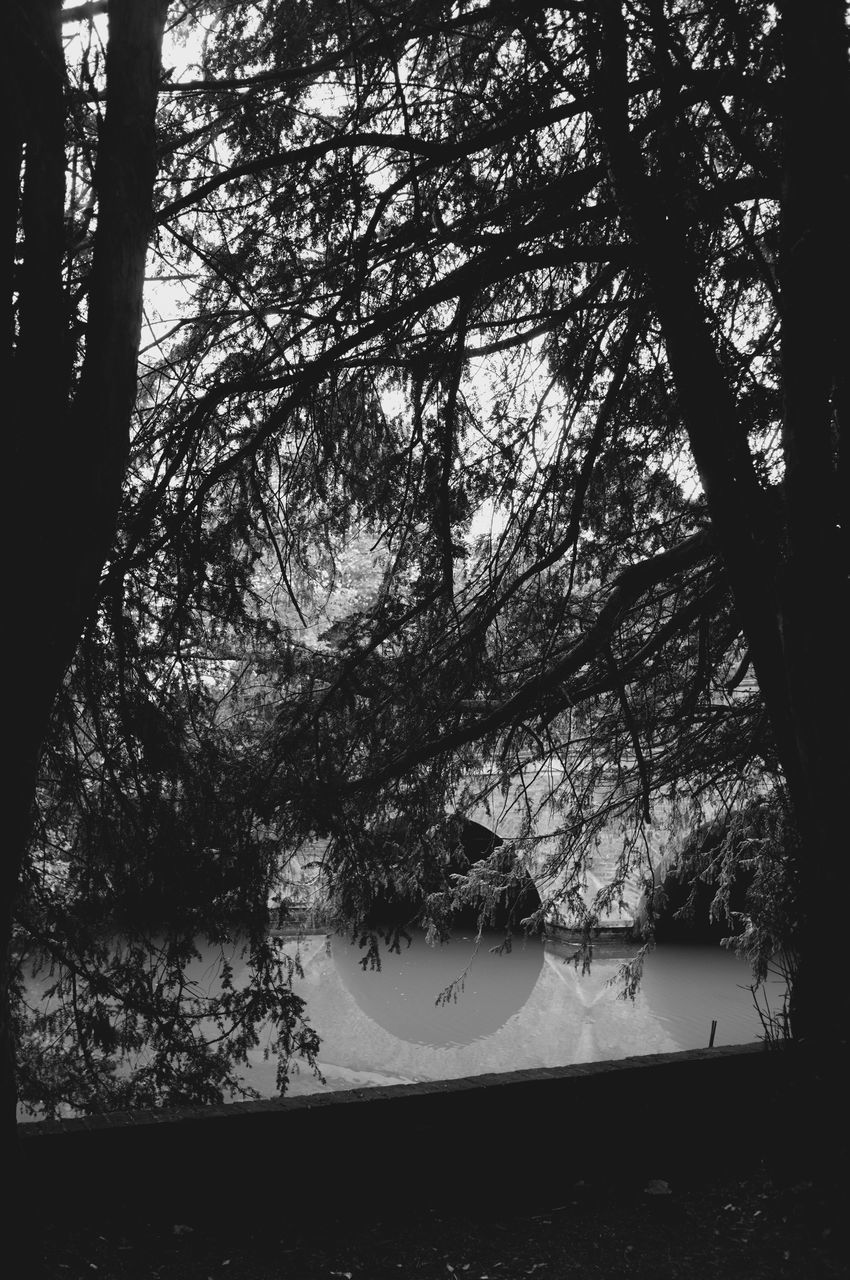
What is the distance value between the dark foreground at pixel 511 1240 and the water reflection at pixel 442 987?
7.49 meters

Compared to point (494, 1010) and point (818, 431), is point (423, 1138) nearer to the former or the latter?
point (818, 431)

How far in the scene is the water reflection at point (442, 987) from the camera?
41.9 ft

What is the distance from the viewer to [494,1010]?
13.5 meters

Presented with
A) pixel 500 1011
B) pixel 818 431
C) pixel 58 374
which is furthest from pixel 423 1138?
pixel 500 1011

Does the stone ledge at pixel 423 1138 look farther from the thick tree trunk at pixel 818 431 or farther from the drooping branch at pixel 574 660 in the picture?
the drooping branch at pixel 574 660

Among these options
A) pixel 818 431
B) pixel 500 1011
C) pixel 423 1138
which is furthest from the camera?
pixel 500 1011

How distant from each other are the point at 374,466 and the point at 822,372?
8.92 ft

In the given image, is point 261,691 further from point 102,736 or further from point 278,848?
point 102,736

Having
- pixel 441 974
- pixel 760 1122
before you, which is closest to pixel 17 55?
pixel 760 1122

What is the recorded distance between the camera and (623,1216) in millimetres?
4207

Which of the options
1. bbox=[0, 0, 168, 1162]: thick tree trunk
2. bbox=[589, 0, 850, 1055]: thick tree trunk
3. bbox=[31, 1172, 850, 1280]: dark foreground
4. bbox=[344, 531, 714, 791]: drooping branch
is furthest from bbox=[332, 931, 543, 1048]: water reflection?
bbox=[0, 0, 168, 1162]: thick tree trunk

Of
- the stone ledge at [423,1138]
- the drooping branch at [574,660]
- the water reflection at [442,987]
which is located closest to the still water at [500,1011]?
the water reflection at [442,987]

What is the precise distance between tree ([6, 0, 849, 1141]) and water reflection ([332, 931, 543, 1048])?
6984mm

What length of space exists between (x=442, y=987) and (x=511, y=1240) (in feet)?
35.1
